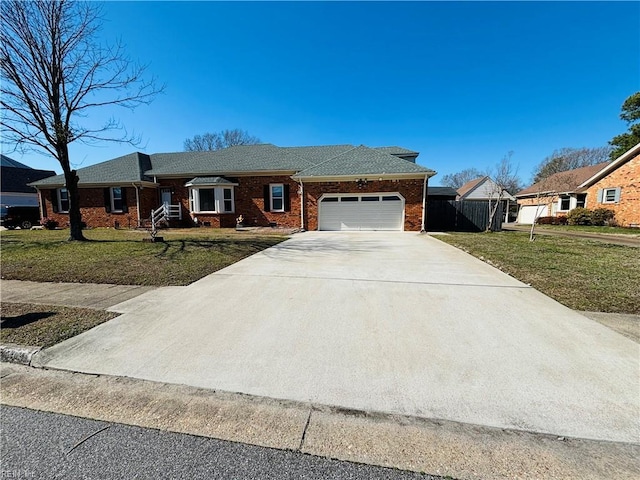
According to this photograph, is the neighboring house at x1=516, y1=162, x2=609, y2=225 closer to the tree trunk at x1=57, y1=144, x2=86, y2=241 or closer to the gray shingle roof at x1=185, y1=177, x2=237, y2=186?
the gray shingle roof at x1=185, y1=177, x2=237, y2=186

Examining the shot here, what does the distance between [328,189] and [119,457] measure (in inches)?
566

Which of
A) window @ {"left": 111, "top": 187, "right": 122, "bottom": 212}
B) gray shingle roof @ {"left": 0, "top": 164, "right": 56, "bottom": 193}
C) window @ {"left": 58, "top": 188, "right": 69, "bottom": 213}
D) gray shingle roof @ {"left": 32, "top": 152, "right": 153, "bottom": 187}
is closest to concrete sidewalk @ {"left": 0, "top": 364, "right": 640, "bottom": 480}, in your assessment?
gray shingle roof @ {"left": 32, "top": 152, "right": 153, "bottom": 187}

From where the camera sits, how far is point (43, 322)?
387 centimetres

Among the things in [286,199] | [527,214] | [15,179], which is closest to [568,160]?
[527,214]

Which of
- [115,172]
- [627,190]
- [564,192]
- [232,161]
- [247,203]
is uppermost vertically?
[232,161]

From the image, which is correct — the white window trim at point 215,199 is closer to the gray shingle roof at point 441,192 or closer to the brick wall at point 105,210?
the brick wall at point 105,210

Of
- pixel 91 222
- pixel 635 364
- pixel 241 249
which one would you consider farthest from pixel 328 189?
pixel 91 222

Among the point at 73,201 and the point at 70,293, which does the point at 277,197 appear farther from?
the point at 70,293

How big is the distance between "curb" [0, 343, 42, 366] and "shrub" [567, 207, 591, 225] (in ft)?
96.2

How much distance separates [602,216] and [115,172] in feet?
113

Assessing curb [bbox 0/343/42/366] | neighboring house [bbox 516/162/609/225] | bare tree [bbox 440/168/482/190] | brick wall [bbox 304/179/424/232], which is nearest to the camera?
curb [bbox 0/343/42/366]

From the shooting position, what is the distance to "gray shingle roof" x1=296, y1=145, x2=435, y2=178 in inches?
579

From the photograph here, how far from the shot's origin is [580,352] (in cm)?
304

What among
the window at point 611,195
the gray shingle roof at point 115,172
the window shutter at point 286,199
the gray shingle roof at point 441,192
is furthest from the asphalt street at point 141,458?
the window at point 611,195
